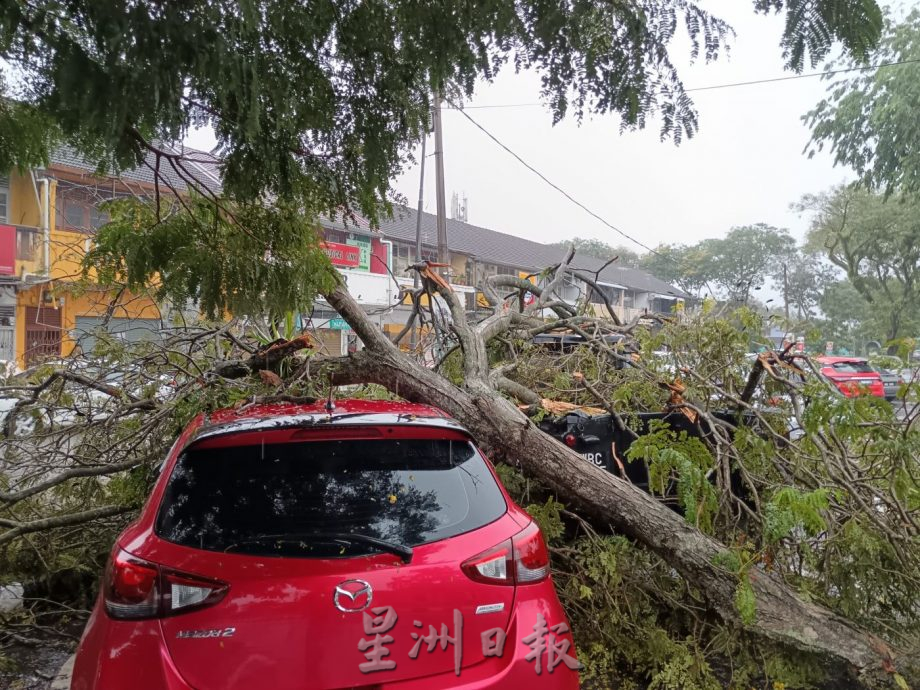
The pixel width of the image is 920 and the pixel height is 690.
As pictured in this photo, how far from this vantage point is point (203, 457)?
2209mm

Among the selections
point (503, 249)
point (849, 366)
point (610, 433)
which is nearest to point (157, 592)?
point (610, 433)

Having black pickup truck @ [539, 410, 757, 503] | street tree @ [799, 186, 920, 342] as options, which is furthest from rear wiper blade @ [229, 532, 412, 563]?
street tree @ [799, 186, 920, 342]

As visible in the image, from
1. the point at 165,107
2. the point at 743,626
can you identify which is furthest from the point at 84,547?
the point at 743,626

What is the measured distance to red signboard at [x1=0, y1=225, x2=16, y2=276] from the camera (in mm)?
13961

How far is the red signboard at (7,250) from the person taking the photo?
1396cm

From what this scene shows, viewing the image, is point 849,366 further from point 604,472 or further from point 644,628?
point 644,628

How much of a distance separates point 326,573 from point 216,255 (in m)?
2.41

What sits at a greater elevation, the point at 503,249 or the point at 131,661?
the point at 503,249

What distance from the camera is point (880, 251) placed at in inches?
902

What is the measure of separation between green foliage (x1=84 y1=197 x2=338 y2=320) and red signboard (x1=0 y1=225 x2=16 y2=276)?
1273 cm

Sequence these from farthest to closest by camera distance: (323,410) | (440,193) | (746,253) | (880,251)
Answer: (746,253)
(880,251)
(440,193)
(323,410)

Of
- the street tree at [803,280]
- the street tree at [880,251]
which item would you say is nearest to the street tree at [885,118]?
the street tree at [880,251]

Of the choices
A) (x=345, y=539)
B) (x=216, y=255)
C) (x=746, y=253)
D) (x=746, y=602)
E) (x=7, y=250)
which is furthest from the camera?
(x=746, y=253)

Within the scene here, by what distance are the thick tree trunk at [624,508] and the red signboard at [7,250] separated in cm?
1337
